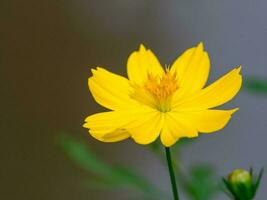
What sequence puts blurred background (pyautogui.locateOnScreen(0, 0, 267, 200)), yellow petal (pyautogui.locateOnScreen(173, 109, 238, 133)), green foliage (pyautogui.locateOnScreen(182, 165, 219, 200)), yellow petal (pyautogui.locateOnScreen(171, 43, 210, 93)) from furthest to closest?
blurred background (pyautogui.locateOnScreen(0, 0, 267, 200))
green foliage (pyautogui.locateOnScreen(182, 165, 219, 200))
yellow petal (pyautogui.locateOnScreen(171, 43, 210, 93))
yellow petal (pyautogui.locateOnScreen(173, 109, 238, 133))

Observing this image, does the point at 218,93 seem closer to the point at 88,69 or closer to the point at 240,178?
the point at 240,178

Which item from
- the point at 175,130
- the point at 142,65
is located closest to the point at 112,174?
the point at 142,65

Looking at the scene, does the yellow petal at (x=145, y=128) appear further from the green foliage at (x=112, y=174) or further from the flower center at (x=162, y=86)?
the green foliage at (x=112, y=174)

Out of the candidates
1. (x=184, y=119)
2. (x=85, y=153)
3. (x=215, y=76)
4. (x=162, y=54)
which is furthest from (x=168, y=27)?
(x=184, y=119)

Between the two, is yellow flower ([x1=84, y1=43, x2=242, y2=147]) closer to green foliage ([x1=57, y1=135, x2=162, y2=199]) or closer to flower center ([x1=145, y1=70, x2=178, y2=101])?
flower center ([x1=145, y1=70, x2=178, y2=101])

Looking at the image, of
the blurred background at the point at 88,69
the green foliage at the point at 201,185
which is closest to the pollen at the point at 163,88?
the green foliage at the point at 201,185

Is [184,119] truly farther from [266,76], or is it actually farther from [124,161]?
[124,161]

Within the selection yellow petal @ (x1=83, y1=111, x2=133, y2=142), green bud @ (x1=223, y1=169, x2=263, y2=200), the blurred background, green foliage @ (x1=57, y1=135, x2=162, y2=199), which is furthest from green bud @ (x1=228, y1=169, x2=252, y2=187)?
the blurred background
